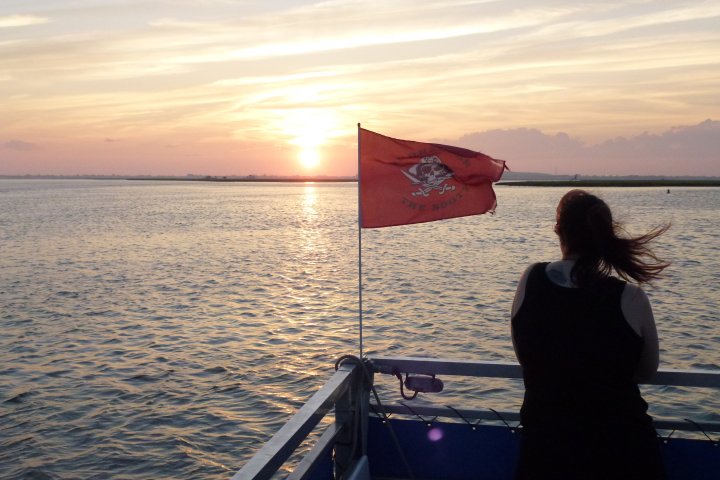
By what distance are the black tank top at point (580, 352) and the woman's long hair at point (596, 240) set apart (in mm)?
193

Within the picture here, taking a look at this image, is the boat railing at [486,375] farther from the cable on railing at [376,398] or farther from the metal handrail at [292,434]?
the metal handrail at [292,434]

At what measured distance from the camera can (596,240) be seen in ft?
13.2

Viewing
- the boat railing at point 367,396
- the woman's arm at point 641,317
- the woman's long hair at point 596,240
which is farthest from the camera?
the boat railing at point 367,396

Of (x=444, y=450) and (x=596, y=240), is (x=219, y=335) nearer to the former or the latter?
(x=444, y=450)

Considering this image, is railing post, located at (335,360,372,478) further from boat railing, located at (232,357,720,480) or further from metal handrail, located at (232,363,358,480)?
metal handrail, located at (232,363,358,480)

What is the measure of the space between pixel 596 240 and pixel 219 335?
1661 centimetres

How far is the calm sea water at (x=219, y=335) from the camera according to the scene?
40.0 ft

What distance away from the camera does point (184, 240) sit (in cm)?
4997

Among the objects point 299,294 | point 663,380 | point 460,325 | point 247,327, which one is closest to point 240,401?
point 247,327

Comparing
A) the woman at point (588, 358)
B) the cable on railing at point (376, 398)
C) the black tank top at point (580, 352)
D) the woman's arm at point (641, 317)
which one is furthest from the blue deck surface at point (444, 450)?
the woman's arm at point (641, 317)

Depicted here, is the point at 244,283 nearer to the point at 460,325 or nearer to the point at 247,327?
the point at 247,327

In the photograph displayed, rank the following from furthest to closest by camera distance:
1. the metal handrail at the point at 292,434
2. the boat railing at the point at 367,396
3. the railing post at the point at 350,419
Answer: the railing post at the point at 350,419
the boat railing at the point at 367,396
the metal handrail at the point at 292,434

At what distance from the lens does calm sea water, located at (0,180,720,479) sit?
12.2 metres

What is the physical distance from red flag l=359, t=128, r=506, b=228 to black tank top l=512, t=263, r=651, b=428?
1.73 metres
